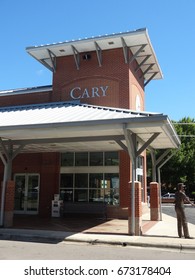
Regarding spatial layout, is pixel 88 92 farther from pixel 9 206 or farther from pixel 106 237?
pixel 106 237

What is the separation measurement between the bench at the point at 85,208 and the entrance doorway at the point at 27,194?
211cm

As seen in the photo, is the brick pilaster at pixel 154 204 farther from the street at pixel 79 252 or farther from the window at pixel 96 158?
the street at pixel 79 252

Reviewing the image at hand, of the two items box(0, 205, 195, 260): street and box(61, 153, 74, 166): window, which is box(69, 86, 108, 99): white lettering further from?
box(0, 205, 195, 260): street

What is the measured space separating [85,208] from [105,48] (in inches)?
370

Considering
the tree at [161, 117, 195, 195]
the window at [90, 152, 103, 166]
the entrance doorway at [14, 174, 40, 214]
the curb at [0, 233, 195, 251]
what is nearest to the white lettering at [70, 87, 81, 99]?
the window at [90, 152, 103, 166]

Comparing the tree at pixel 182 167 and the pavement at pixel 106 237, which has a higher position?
the tree at pixel 182 167

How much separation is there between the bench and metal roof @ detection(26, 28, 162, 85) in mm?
8276

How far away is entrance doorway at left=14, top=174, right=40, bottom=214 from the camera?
19875 mm

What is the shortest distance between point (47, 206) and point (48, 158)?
2.86 metres

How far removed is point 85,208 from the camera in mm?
18562

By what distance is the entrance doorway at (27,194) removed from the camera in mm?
19875

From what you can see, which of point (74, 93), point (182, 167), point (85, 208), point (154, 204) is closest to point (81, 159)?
point (85, 208)

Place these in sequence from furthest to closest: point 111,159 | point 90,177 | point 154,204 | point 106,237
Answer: point 90,177 < point 111,159 < point 154,204 < point 106,237

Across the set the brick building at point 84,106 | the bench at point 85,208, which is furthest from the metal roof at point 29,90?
the bench at point 85,208
